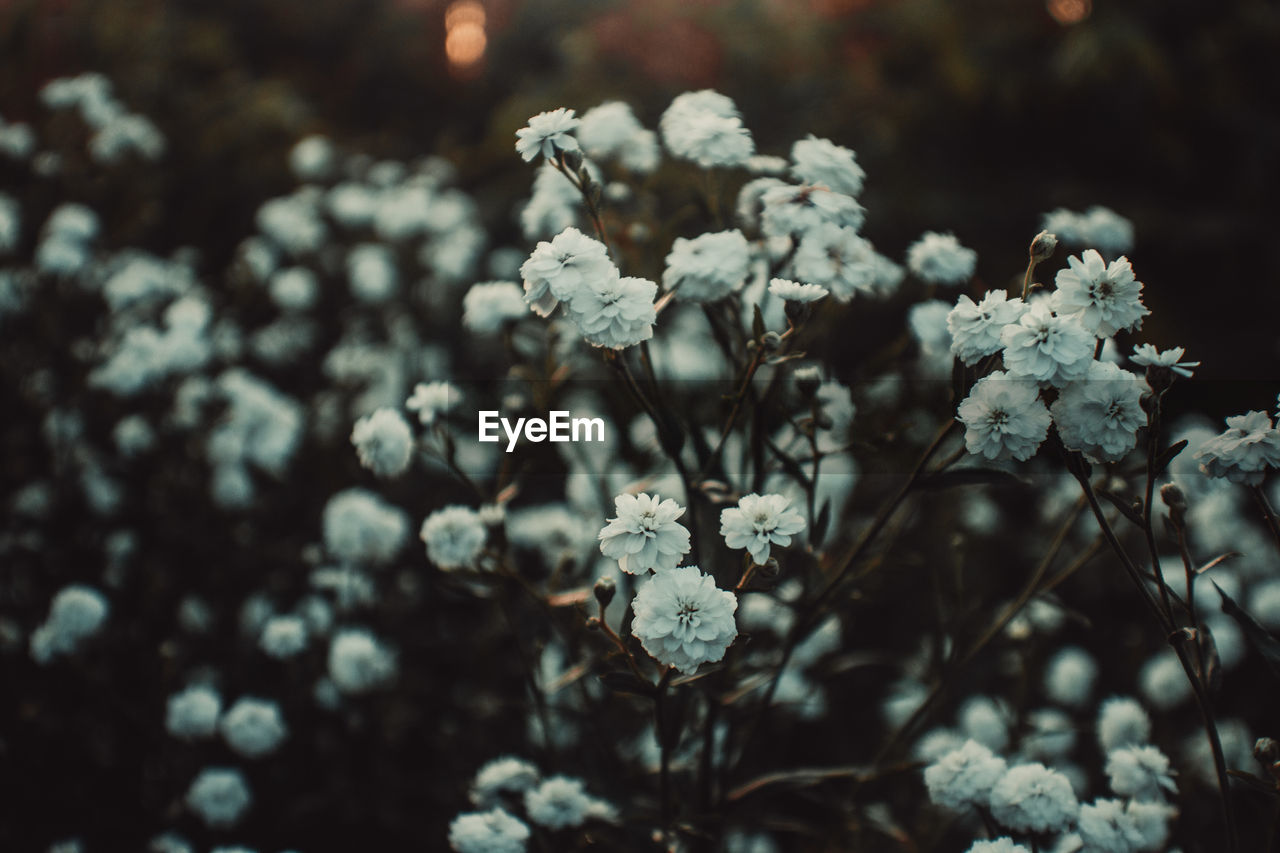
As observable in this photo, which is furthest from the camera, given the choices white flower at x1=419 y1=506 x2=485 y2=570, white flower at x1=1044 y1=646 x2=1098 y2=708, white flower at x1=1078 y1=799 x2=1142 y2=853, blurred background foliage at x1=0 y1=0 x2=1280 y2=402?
blurred background foliage at x1=0 y1=0 x2=1280 y2=402

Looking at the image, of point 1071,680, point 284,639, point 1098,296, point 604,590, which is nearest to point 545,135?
point 604,590

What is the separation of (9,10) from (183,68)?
83 cm

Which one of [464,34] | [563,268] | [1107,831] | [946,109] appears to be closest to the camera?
[563,268]

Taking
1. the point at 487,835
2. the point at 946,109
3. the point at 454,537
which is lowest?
the point at 487,835

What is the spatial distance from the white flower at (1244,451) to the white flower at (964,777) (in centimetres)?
48

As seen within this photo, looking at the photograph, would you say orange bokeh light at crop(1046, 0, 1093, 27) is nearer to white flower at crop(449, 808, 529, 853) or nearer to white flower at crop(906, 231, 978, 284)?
white flower at crop(906, 231, 978, 284)

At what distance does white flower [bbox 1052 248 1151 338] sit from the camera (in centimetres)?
98

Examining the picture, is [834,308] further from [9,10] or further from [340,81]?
[340,81]

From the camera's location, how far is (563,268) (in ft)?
3.39

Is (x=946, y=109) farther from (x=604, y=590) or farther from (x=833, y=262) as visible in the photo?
(x=604, y=590)

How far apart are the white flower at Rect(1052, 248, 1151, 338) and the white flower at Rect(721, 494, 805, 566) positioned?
0.39 m

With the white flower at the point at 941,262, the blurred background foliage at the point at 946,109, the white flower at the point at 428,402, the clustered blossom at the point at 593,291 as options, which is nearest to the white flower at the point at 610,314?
the clustered blossom at the point at 593,291

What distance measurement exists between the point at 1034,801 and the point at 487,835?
2.43ft

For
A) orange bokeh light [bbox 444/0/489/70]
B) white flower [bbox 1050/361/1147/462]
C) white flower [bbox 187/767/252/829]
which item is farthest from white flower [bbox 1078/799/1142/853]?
orange bokeh light [bbox 444/0/489/70]
